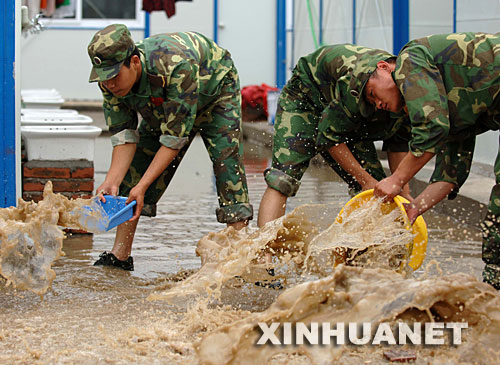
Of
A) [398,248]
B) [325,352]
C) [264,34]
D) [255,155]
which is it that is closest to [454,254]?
[398,248]

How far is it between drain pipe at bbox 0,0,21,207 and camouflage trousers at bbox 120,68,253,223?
98 centimetres

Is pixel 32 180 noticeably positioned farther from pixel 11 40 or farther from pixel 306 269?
pixel 306 269

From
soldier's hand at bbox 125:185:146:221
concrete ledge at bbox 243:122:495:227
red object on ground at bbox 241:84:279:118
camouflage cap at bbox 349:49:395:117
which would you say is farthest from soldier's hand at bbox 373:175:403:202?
red object on ground at bbox 241:84:279:118

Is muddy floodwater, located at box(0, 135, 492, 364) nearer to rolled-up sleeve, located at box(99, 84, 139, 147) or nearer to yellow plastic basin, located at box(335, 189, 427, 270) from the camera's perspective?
yellow plastic basin, located at box(335, 189, 427, 270)

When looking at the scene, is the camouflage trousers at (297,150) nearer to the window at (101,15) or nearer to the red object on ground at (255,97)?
the red object on ground at (255,97)

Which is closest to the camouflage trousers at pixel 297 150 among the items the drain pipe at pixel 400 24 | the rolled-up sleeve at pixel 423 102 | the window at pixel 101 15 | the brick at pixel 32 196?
the rolled-up sleeve at pixel 423 102

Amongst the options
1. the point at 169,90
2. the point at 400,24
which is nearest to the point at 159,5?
the point at 400,24

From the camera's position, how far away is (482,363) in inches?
117

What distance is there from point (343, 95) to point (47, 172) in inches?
105

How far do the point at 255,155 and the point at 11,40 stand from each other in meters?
6.10

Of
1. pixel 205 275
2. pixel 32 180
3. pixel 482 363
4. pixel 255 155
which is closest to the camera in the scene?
pixel 482 363

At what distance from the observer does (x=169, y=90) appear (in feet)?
13.5

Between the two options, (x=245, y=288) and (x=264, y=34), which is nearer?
(x=245, y=288)

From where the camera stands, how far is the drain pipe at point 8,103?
5.16 metres
